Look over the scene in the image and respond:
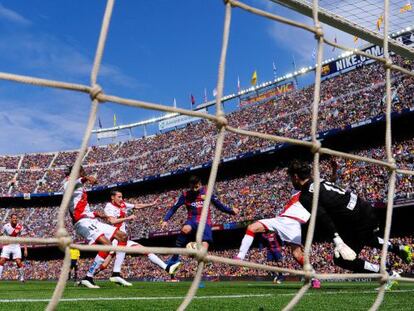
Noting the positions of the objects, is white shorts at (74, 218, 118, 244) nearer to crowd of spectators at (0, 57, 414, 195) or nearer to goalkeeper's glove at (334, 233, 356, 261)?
goalkeeper's glove at (334, 233, 356, 261)

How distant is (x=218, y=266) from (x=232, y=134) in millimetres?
9944

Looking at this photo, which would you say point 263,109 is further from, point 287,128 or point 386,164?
point 386,164

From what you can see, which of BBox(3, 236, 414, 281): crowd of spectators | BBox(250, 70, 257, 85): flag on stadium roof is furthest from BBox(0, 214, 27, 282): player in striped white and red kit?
BBox(250, 70, 257, 85): flag on stadium roof

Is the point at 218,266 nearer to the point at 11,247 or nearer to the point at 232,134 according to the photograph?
the point at 232,134

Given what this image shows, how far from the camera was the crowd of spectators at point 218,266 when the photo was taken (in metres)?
19.0

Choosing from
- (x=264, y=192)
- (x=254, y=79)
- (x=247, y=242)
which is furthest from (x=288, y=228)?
(x=254, y=79)

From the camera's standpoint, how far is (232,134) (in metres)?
31.5

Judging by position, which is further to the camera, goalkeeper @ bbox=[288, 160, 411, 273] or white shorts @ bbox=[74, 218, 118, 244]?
white shorts @ bbox=[74, 218, 118, 244]

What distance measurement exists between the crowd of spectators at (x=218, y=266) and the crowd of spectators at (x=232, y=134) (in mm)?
6672

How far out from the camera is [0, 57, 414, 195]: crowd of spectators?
25266 mm

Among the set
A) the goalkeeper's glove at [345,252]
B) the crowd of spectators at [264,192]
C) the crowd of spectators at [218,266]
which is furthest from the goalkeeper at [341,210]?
the crowd of spectators at [264,192]

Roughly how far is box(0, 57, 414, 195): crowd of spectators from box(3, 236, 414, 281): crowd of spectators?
6.67 meters

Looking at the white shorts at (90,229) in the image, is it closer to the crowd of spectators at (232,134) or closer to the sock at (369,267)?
the sock at (369,267)

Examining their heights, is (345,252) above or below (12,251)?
above
